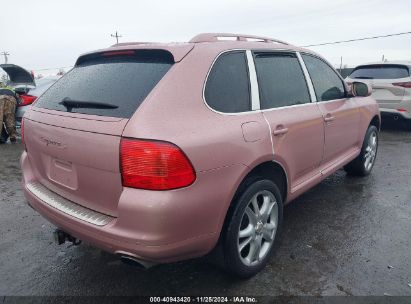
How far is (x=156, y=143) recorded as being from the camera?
1.91m

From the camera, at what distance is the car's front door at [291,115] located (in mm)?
2738

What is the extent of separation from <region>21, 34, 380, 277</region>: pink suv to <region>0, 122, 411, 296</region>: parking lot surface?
273mm

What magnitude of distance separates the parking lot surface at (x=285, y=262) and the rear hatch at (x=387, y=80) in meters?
4.33

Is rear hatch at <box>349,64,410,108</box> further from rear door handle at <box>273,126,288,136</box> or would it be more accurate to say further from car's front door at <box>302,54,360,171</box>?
rear door handle at <box>273,126,288,136</box>

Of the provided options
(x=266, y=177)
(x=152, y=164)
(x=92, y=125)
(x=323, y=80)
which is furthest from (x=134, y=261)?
(x=323, y=80)

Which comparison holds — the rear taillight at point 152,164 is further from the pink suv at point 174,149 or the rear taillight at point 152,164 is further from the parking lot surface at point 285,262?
the parking lot surface at point 285,262

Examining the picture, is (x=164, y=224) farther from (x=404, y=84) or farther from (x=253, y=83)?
(x=404, y=84)

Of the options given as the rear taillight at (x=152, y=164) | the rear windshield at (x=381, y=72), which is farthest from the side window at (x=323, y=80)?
the rear windshield at (x=381, y=72)

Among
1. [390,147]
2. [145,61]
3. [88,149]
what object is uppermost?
[145,61]

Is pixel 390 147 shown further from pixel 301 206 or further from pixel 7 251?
pixel 7 251

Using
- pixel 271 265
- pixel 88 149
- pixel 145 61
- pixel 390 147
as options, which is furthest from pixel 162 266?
pixel 390 147

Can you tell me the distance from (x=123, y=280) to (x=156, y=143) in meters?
1.30

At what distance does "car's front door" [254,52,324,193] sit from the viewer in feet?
8.98

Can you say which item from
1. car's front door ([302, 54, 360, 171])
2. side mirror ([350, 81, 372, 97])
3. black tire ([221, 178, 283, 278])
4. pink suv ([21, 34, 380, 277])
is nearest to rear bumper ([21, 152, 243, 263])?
pink suv ([21, 34, 380, 277])
